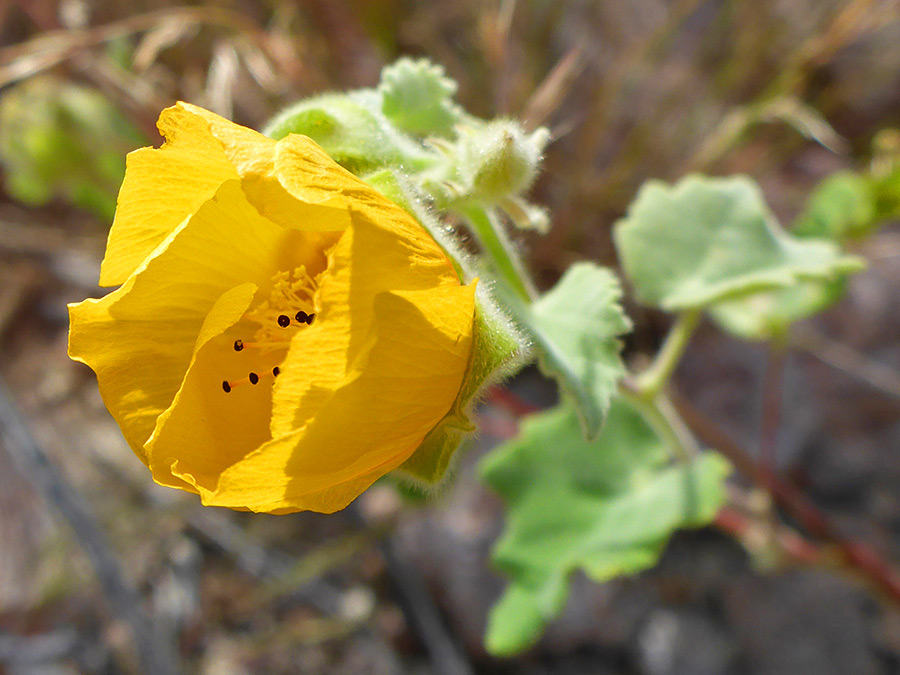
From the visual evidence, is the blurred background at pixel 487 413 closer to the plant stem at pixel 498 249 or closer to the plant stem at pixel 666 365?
the plant stem at pixel 666 365

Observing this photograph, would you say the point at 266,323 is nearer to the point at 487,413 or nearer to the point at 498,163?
the point at 498,163

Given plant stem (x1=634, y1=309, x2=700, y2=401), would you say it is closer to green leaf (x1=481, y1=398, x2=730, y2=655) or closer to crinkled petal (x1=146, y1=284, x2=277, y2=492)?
green leaf (x1=481, y1=398, x2=730, y2=655)

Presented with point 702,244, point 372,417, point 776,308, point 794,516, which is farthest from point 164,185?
point 794,516

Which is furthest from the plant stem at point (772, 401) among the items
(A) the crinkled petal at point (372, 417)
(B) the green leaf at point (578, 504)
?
(A) the crinkled petal at point (372, 417)

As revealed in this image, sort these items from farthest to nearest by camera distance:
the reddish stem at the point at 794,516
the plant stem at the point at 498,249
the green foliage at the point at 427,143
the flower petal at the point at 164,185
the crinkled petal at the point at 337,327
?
the reddish stem at the point at 794,516, the plant stem at the point at 498,249, the green foliage at the point at 427,143, the flower petal at the point at 164,185, the crinkled petal at the point at 337,327

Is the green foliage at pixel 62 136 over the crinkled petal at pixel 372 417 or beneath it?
over
